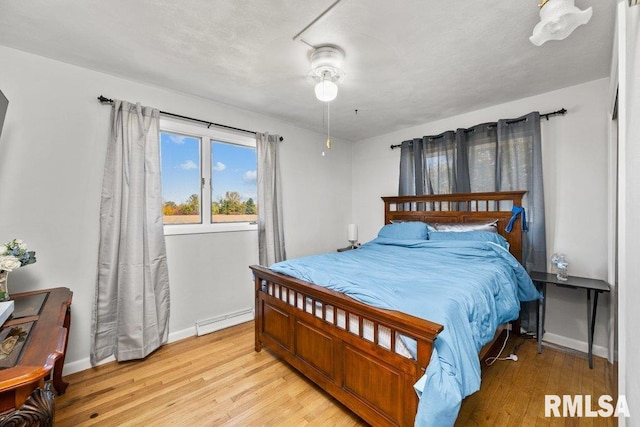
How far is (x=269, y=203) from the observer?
3.24 m

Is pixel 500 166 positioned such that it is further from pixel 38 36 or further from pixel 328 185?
pixel 38 36

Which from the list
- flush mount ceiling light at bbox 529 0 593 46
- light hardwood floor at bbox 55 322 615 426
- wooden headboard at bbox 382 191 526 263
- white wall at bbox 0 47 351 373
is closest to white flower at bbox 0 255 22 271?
white wall at bbox 0 47 351 373

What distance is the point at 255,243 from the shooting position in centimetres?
328

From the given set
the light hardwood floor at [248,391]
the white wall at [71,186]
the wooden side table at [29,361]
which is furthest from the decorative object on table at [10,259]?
the light hardwood floor at [248,391]

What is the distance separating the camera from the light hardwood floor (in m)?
1.66

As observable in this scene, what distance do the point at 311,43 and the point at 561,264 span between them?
2.86m

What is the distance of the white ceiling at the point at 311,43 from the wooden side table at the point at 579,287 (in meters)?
1.81

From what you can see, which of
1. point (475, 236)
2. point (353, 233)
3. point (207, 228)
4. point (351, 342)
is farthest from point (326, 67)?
point (353, 233)

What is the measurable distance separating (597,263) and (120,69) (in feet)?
14.9

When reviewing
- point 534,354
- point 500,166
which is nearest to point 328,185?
point 500,166

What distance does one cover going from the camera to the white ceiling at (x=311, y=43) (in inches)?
61.5

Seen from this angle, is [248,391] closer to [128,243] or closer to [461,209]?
[128,243]

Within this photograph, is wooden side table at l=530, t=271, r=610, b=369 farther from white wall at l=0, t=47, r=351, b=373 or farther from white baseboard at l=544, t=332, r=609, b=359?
white wall at l=0, t=47, r=351, b=373

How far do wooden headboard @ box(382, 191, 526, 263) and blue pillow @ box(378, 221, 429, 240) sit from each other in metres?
0.30
